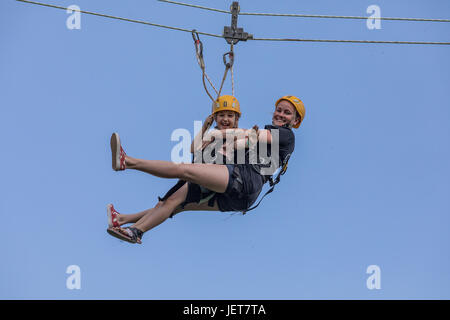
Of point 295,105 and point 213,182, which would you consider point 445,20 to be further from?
point 213,182

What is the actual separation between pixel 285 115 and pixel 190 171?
5.61 feet

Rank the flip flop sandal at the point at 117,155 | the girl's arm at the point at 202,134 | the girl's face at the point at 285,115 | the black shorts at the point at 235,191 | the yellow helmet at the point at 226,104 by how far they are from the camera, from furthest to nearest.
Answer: the girl's face at the point at 285,115 → the yellow helmet at the point at 226,104 → the girl's arm at the point at 202,134 → the black shorts at the point at 235,191 → the flip flop sandal at the point at 117,155

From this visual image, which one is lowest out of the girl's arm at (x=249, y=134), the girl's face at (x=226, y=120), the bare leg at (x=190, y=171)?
the bare leg at (x=190, y=171)

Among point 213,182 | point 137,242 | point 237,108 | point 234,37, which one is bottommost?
point 137,242

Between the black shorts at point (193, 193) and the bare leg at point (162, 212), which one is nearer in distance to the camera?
the bare leg at point (162, 212)

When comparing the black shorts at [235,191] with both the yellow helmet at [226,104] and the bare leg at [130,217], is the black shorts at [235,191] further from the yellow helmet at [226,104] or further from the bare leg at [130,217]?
the yellow helmet at [226,104]

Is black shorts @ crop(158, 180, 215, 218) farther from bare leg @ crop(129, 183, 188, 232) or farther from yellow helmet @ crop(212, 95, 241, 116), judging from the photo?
yellow helmet @ crop(212, 95, 241, 116)

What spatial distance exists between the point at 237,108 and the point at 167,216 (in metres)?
1.51

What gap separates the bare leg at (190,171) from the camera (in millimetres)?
8664

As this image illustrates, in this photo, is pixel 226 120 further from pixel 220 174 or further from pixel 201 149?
pixel 220 174

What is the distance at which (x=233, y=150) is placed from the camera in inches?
376

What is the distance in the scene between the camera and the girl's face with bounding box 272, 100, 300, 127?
33.0 feet

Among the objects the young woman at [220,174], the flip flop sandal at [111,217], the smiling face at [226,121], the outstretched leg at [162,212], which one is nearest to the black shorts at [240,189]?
the young woman at [220,174]

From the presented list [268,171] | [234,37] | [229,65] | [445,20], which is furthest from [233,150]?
[445,20]
